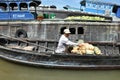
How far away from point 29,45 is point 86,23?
2.82 meters

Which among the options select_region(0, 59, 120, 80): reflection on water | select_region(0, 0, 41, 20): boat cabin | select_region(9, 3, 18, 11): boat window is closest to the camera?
select_region(0, 59, 120, 80): reflection on water

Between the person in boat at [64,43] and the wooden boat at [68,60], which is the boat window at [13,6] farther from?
the person in boat at [64,43]

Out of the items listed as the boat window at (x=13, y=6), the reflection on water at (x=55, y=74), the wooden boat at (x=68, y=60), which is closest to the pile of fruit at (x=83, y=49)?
the wooden boat at (x=68, y=60)

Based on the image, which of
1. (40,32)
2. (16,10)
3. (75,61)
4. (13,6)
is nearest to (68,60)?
(75,61)

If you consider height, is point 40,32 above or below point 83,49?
above

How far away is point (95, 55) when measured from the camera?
39.4 ft

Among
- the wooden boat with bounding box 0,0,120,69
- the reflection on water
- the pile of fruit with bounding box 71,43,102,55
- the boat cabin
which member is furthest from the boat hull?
the boat cabin

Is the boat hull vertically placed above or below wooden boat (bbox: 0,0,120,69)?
below

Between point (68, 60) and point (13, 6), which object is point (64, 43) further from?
point (13, 6)

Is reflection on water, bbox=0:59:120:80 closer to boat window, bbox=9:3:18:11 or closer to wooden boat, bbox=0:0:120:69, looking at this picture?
wooden boat, bbox=0:0:120:69

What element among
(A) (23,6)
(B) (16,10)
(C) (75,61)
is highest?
(A) (23,6)

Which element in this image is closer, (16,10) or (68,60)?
(68,60)

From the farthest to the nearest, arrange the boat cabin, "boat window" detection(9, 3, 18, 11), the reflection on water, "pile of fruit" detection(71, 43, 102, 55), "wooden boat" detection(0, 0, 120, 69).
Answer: "boat window" detection(9, 3, 18, 11)
the boat cabin
"wooden boat" detection(0, 0, 120, 69)
"pile of fruit" detection(71, 43, 102, 55)
the reflection on water

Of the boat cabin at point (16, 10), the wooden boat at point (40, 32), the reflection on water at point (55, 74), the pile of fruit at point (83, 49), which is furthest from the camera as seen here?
the boat cabin at point (16, 10)
